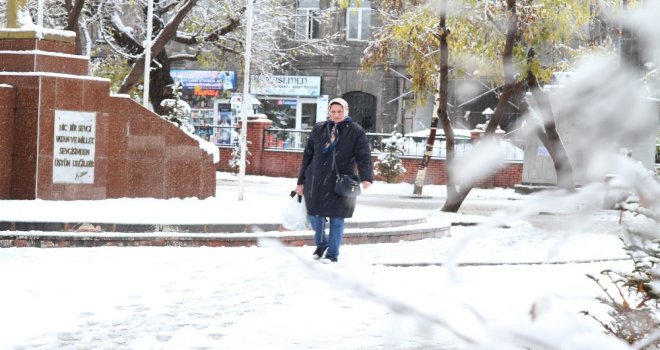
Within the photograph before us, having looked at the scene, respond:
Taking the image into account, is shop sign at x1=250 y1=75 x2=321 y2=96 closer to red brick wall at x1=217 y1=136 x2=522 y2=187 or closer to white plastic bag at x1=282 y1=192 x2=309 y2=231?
red brick wall at x1=217 y1=136 x2=522 y2=187

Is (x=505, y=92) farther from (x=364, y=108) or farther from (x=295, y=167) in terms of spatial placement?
(x=364, y=108)

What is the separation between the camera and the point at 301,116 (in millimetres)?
42312

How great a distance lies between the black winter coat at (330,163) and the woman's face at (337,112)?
9 centimetres

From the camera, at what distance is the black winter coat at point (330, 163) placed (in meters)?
11.0

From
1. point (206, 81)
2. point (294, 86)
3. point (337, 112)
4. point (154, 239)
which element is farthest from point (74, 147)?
point (206, 81)

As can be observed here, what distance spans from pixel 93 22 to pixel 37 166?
16.0 metres

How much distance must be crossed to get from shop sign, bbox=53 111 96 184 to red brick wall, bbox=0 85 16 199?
60 centimetres

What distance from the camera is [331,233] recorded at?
11.1 m

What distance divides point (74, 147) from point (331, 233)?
227 inches

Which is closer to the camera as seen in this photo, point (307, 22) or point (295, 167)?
point (295, 167)

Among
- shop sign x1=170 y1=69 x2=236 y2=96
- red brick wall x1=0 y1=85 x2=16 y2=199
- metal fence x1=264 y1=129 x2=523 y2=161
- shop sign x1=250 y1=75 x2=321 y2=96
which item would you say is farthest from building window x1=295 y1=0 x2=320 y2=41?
red brick wall x1=0 y1=85 x2=16 y2=199

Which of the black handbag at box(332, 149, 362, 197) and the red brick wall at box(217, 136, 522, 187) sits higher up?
the black handbag at box(332, 149, 362, 197)

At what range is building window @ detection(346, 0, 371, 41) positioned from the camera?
41219mm

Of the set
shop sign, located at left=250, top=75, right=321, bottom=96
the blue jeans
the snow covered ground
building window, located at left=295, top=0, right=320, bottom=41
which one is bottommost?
the snow covered ground
